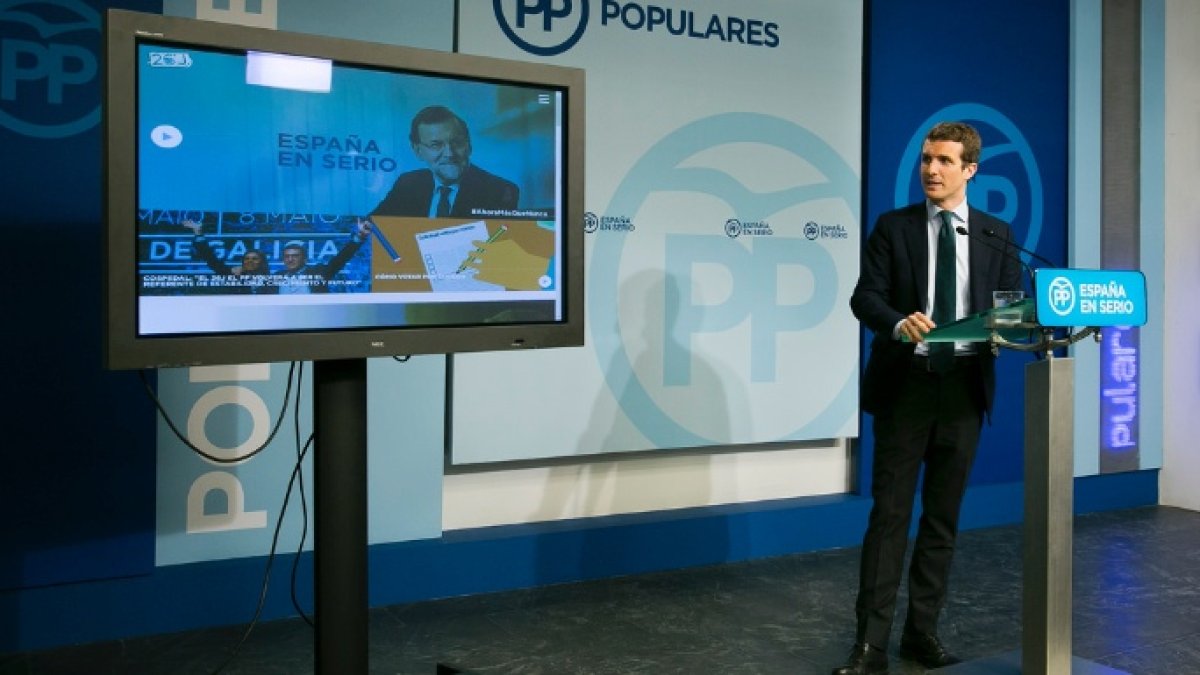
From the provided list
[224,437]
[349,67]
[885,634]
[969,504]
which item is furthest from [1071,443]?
[969,504]

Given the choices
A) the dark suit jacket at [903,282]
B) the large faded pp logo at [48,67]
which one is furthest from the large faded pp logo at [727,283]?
the large faded pp logo at [48,67]

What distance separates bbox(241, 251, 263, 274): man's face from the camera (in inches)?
87.5

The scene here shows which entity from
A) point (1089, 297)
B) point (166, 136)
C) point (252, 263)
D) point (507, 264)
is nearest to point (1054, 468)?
point (1089, 297)

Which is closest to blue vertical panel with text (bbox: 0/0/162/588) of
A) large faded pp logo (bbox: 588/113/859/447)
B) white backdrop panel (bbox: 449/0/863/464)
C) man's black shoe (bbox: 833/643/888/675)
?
white backdrop panel (bbox: 449/0/863/464)

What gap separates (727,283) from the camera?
4.64 m

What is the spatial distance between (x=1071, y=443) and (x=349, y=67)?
5.70 ft

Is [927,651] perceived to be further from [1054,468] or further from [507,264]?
[507,264]

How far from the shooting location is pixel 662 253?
14.7 ft

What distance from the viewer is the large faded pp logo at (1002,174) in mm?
5230

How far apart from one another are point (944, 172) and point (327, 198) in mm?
1855

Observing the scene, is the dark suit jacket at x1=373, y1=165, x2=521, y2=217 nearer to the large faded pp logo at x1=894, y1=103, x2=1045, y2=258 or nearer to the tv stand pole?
the tv stand pole

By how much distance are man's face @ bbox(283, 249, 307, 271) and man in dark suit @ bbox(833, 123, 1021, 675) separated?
171 centimetres

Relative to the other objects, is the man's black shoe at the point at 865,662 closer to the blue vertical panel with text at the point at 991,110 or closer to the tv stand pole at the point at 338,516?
the tv stand pole at the point at 338,516

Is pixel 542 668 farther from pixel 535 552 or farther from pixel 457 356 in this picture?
pixel 457 356
